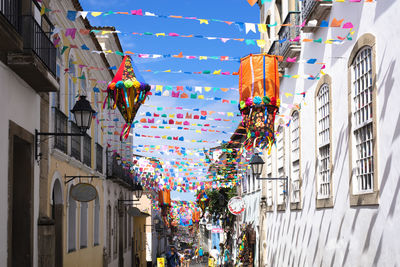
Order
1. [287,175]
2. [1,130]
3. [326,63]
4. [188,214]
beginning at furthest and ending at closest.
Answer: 1. [188,214]
2. [287,175]
3. [326,63]
4. [1,130]

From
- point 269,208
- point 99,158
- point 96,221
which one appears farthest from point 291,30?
point 96,221

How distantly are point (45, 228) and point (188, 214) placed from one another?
172 feet

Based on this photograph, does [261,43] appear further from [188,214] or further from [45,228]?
[188,214]

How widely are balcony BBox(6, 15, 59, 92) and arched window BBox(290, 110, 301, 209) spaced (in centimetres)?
620

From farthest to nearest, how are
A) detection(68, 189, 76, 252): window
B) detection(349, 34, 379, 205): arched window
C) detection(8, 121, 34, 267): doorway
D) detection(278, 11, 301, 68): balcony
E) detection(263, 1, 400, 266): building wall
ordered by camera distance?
1. detection(68, 189, 76, 252): window
2. detection(278, 11, 301, 68): balcony
3. detection(8, 121, 34, 267): doorway
4. detection(349, 34, 379, 205): arched window
5. detection(263, 1, 400, 266): building wall

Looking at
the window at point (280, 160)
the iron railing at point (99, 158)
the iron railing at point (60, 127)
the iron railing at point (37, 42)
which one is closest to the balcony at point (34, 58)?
the iron railing at point (37, 42)

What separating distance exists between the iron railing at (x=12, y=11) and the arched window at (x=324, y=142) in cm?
555

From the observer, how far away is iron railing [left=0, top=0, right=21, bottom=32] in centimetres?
901

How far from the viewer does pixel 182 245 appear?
11006 centimetres

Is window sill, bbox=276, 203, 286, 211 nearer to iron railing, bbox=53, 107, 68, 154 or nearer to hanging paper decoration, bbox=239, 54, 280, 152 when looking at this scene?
hanging paper decoration, bbox=239, 54, 280, 152

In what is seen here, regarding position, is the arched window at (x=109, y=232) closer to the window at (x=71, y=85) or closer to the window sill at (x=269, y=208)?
the window sill at (x=269, y=208)

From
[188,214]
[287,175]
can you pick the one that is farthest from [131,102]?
[188,214]

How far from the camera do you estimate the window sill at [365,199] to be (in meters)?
8.78

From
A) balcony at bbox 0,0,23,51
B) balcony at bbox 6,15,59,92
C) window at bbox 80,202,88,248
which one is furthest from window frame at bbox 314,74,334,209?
window at bbox 80,202,88,248
